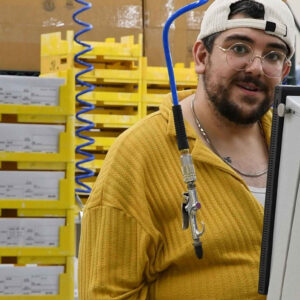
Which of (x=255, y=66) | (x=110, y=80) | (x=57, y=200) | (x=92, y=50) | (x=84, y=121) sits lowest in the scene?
(x=84, y=121)

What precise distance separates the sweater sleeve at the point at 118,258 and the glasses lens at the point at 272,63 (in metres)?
0.58

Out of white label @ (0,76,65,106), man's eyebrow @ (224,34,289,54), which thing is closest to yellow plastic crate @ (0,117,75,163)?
white label @ (0,76,65,106)

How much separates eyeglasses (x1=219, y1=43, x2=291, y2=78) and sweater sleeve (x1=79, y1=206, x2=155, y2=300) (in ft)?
1.76

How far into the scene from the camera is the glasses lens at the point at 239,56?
2.36 meters

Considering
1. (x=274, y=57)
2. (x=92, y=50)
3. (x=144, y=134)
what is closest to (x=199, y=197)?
(x=144, y=134)

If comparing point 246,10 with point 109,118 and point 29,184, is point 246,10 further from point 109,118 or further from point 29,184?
point 109,118

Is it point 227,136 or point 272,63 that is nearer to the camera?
point 272,63

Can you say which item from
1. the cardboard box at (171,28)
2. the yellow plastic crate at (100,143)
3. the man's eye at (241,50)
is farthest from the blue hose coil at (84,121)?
the man's eye at (241,50)

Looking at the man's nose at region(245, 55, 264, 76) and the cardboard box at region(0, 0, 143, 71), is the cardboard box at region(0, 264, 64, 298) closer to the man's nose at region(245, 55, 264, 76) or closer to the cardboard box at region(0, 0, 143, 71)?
the man's nose at region(245, 55, 264, 76)

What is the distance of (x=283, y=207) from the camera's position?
1706mm

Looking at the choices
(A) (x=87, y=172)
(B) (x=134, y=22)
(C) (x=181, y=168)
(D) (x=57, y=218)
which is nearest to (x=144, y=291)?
(C) (x=181, y=168)

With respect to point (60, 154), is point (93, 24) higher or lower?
higher

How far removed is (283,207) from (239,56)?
764mm

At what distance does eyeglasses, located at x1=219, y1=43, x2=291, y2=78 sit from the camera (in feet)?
7.75
